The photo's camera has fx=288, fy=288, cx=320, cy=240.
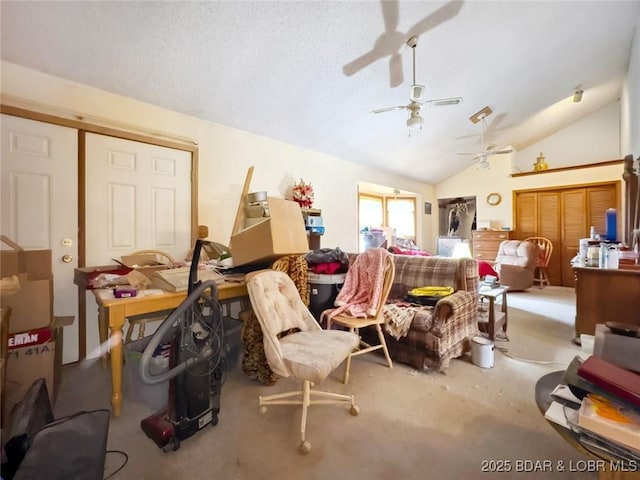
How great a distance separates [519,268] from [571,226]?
1805mm

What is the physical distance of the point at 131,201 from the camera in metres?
2.67

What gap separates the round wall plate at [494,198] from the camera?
6717mm

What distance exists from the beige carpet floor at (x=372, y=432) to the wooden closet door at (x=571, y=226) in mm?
4758

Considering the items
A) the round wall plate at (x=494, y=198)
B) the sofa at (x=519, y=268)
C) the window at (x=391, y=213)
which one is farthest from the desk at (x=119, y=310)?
the round wall plate at (x=494, y=198)

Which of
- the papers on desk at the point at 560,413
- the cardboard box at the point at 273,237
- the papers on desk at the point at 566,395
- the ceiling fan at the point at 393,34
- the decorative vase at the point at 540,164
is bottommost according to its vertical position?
the papers on desk at the point at 560,413

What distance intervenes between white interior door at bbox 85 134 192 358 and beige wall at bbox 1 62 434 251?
0.71ft

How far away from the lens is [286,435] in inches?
62.3

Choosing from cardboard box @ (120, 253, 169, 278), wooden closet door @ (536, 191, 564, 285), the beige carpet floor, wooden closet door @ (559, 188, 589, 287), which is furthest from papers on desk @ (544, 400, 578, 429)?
wooden closet door @ (536, 191, 564, 285)

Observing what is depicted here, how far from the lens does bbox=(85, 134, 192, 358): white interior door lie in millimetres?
2479

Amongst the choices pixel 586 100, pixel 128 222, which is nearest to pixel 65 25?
pixel 128 222

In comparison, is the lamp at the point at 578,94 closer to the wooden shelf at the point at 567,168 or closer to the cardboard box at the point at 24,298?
the wooden shelf at the point at 567,168

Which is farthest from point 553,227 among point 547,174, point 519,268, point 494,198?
point 519,268

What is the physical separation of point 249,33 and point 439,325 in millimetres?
2765

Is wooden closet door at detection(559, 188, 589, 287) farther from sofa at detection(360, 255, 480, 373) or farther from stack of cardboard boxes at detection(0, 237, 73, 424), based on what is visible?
stack of cardboard boxes at detection(0, 237, 73, 424)
